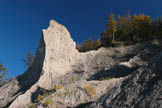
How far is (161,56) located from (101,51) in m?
18.9

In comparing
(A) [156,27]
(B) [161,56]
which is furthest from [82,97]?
(A) [156,27]

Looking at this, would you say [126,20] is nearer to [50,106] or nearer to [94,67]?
[94,67]

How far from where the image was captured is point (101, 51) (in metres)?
25.1

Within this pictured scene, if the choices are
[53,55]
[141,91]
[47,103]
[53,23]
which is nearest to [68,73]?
[53,55]

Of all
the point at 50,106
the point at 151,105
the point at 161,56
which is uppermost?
the point at 161,56

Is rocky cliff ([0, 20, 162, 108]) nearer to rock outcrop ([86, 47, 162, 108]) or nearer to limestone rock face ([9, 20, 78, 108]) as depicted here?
limestone rock face ([9, 20, 78, 108])

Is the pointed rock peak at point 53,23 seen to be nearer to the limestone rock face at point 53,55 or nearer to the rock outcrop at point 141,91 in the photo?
the limestone rock face at point 53,55

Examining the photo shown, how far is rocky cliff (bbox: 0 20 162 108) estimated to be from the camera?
9.80m

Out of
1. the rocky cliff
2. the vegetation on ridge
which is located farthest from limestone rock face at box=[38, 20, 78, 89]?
the vegetation on ridge

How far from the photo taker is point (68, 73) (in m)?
20.3

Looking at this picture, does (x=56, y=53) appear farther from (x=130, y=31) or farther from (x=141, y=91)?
(x=130, y=31)

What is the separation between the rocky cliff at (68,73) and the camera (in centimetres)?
980

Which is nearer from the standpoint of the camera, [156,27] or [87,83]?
[87,83]

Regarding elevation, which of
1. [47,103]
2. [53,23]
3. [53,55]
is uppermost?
[53,23]
